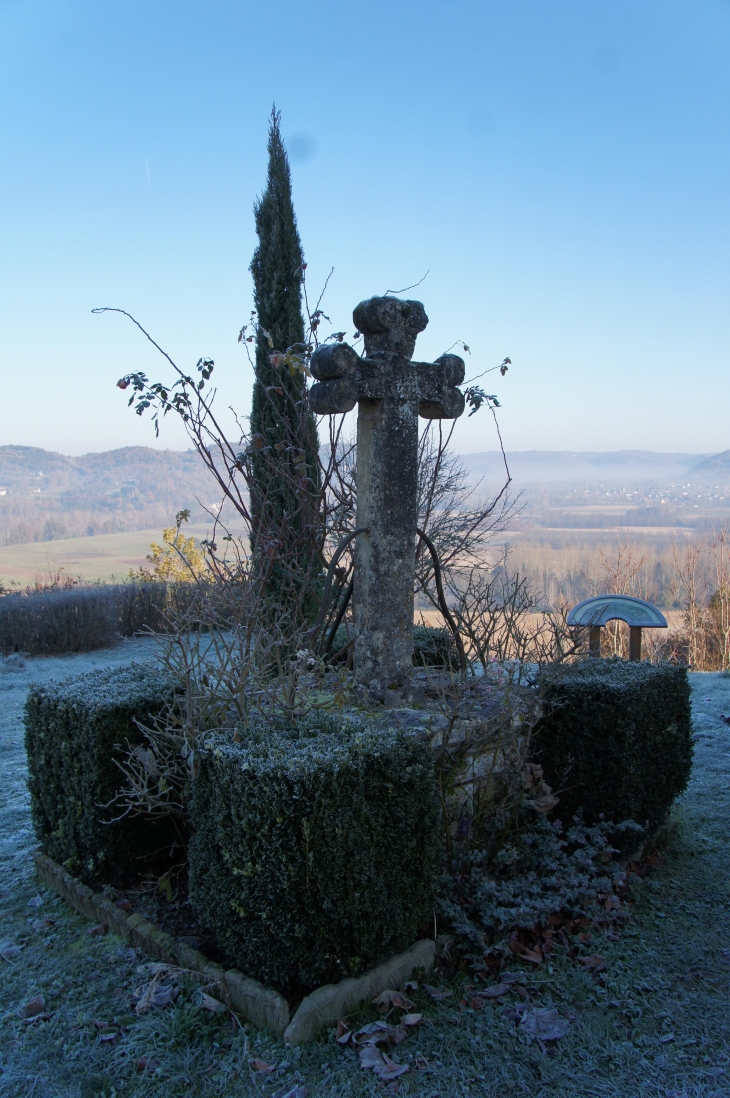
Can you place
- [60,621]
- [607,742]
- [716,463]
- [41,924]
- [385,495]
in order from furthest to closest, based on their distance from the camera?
[716,463], [60,621], [607,742], [385,495], [41,924]

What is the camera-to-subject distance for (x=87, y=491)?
3166 cm

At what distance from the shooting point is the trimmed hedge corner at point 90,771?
3393mm

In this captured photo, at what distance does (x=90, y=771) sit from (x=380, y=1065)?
1.82m

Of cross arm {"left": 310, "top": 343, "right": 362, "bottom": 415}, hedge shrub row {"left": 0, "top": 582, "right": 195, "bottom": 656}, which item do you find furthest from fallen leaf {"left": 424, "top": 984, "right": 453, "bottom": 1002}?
hedge shrub row {"left": 0, "top": 582, "right": 195, "bottom": 656}

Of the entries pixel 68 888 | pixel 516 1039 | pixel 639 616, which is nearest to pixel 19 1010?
pixel 68 888

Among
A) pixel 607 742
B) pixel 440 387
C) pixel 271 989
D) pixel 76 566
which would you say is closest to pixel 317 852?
pixel 271 989

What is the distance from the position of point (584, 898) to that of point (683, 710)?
135cm

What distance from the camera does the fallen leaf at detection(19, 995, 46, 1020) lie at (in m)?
2.67

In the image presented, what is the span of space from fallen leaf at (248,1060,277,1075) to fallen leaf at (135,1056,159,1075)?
314mm

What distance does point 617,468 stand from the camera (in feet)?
132

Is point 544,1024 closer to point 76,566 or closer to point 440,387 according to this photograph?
point 440,387

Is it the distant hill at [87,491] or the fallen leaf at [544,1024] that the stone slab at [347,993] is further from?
the distant hill at [87,491]

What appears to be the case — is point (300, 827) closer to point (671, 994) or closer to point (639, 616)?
point (671, 994)

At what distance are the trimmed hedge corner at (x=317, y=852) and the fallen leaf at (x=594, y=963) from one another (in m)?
0.72
